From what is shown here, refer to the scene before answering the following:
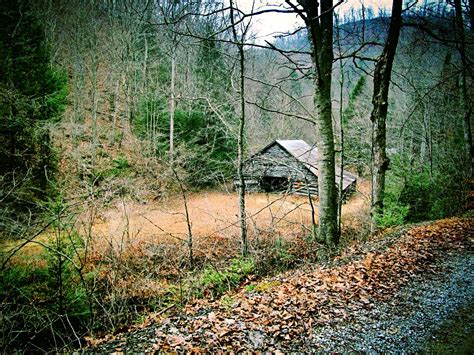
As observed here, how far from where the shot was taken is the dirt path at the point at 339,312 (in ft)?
11.0

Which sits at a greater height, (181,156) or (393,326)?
(181,156)

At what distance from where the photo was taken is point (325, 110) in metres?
6.87

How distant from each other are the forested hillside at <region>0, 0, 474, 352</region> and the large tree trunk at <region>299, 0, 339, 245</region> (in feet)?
0.10

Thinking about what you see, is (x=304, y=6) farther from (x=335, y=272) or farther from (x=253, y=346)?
(x=253, y=346)

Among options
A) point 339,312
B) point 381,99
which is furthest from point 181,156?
point 339,312

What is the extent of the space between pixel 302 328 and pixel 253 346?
639 millimetres

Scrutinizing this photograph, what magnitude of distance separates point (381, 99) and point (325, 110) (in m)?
2.17

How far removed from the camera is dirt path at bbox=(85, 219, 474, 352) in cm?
335

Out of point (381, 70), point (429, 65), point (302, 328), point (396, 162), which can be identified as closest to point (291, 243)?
point (396, 162)

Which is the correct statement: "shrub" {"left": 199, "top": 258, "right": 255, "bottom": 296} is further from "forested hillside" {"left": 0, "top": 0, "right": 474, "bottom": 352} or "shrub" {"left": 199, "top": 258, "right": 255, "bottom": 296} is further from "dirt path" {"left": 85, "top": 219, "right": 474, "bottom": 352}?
"dirt path" {"left": 85, "top": 219, "right": 474, "bottom": 352}

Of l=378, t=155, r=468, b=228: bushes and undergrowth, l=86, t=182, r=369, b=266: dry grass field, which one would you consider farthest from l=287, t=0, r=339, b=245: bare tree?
l=378, t=155, r=468, b=228: bushes and undergrowth

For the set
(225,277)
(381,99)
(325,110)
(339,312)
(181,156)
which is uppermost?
(381,99)

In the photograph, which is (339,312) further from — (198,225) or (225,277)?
(198,225)

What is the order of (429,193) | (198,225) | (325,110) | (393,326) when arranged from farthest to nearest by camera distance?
(198,225) < (429,193) < (325,110) < (393,326)
